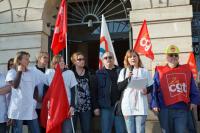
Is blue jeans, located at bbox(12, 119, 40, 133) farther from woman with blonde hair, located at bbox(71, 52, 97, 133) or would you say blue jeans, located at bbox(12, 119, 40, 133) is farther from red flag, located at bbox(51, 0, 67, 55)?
red flag, located at bbox(51, 0, 67, 55)

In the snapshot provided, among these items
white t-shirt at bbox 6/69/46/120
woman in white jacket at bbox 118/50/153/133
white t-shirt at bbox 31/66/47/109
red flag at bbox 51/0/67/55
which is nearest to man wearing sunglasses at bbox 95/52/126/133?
woman in white jacket at bbox 118/50/153/133

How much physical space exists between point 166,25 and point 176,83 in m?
3.71

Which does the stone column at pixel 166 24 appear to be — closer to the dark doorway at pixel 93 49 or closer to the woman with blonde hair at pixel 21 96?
the dark doorway at pixel 93 49

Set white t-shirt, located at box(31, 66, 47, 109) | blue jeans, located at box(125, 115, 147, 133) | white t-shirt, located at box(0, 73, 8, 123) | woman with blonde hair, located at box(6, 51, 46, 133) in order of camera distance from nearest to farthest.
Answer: blue jeans, located at box(125, 115, 147, 133) < woman with blonde hair, located at box(6, 51, 46, 133) < white t-shirt, located at box(0, 73, 8, 123) < white t-shirt, located at box(31, 66, 47, 109)

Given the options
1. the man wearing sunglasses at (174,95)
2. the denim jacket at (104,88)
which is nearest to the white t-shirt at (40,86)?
the denim jacket at (104,88)

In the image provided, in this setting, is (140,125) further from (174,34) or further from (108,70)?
(174,34)

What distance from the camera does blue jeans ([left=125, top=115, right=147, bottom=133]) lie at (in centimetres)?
535

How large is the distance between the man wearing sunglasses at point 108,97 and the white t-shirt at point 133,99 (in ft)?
0.83

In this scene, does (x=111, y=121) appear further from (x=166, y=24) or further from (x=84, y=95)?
(x=166, y=24)

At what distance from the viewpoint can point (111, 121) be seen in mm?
5781

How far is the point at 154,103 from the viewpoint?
18.3 ft

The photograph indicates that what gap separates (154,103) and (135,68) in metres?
0.69

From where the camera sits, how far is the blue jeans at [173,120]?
5.40 meters

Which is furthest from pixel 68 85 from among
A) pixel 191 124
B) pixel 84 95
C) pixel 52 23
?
pixel 52 23
